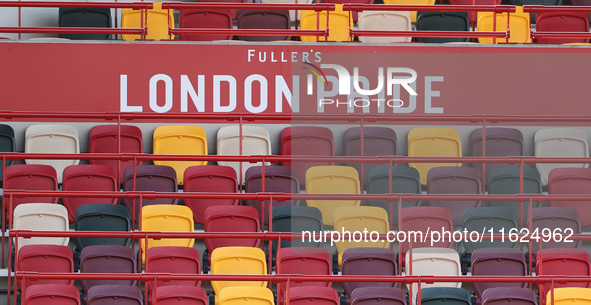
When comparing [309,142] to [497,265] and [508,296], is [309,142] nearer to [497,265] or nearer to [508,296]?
[497,265]

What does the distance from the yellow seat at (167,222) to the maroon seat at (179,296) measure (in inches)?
33.7

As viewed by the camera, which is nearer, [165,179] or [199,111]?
[165,179]

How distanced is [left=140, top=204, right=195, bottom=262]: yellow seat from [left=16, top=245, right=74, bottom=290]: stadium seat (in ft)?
2.14

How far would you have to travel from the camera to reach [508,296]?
5383 millimetres

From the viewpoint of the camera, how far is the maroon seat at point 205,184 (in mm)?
6605

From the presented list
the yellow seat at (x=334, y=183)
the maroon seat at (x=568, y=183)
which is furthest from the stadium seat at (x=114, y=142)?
the maroon seat at (x=568, y=183)

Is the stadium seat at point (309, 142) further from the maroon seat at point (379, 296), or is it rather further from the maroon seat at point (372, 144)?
the maroon seat at point (379, 296)

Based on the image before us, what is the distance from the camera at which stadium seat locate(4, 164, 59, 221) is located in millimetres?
6508

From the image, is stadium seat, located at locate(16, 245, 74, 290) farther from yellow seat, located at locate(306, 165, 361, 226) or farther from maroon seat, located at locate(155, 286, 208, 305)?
yellow seat, located at locate(306, 165, 361, 226)

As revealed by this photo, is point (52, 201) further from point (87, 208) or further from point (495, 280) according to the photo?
point (495, 280)

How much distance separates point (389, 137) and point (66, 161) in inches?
110

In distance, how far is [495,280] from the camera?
16.4ft

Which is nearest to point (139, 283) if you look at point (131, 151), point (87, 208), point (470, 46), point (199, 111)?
point (87, 208)

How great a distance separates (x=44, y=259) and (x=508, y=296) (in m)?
3.06
